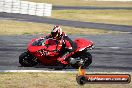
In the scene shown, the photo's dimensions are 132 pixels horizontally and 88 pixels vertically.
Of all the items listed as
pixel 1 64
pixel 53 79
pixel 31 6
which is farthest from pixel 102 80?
pixel 31 6

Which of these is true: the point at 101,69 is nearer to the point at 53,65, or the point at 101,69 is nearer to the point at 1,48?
the point at 53,65

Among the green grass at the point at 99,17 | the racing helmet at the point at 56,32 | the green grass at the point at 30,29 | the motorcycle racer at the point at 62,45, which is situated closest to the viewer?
the racing helmet at the point at 56,32

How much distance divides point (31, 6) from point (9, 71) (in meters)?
27.2

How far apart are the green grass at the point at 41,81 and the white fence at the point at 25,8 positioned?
2755cm

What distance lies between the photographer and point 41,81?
46.6 feet

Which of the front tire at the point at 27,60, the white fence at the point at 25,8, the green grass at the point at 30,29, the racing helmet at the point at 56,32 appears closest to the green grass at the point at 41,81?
the front tire at the point at 27,60

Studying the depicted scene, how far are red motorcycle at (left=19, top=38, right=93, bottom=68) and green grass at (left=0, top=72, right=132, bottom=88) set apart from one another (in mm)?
1265

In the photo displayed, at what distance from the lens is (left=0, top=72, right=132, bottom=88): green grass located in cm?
1352

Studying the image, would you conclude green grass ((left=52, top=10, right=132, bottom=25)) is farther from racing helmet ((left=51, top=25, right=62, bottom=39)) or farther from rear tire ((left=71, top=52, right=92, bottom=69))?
racing helmet ((left=51, top=25, right=62, bottom=39))

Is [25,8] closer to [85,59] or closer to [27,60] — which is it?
[27,60]

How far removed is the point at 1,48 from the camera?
21656mm

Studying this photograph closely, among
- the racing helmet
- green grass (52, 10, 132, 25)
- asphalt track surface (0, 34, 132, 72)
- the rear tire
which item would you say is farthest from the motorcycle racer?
green grass (52, 10, 132, 25)

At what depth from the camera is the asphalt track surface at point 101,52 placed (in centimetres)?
1731

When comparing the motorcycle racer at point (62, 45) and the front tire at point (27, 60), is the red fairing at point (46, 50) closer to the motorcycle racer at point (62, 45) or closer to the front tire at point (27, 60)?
the motorcycle racer at point (62, 45)
